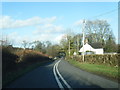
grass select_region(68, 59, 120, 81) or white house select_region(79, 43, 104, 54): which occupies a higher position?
white house select_region(79, 43, 104, 54)

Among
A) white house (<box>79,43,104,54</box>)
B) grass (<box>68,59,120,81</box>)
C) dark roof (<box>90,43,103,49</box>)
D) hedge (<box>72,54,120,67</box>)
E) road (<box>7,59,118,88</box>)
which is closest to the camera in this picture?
road (<box>7,59,118,88</box>)

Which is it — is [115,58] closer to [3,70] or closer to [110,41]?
[3,70]

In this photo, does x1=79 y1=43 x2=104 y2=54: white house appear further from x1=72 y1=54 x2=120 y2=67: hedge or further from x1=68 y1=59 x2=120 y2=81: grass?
x1=68 y1=59 x2=120 y2=81: grass

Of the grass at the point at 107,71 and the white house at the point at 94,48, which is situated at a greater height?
the white house at the point at 94,48

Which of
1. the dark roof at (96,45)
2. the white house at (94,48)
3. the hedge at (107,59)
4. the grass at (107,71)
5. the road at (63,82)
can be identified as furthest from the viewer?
the white house at (94,48)

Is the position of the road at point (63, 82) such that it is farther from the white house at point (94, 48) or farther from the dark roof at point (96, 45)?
the white house at point (94, 48)

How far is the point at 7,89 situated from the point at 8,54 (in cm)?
831

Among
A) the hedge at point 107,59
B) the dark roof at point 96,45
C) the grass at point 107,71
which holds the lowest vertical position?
the grass at point 107,71

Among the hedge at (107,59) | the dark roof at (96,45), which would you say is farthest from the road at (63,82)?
the dark roof at (96,45)

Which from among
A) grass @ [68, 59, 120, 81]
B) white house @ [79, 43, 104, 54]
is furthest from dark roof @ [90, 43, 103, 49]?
grass @ [68, 59, 120, 81]

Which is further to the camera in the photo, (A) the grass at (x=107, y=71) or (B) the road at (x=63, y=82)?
(A) the grass at (x=107, y=71)

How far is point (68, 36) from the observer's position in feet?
339

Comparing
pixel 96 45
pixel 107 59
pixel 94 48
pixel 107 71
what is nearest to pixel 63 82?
pixel 107 71

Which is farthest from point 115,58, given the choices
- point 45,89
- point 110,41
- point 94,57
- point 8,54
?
point 110,41
